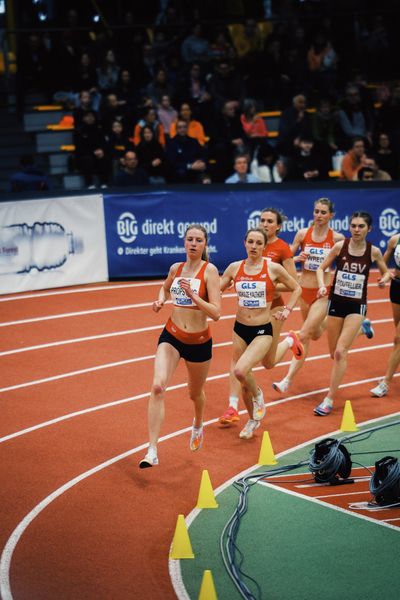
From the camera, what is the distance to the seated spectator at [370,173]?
58.1ft

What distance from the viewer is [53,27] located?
21938 millimetres

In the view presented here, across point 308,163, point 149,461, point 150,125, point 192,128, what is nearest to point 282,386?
point 149,461

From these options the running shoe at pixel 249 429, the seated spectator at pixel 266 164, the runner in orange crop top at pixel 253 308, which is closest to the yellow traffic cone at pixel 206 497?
the runner in orange crop top at pixel 253 308

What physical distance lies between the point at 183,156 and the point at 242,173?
1.38 meters

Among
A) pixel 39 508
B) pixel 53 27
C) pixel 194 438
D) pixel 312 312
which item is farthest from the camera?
pixel 53 27

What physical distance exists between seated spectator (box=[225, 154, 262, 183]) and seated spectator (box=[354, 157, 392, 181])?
1886 mm

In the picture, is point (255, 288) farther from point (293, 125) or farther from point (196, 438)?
point (293, 125)

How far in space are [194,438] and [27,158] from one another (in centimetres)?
961

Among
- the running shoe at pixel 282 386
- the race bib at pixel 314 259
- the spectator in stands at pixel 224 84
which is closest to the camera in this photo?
the running shoe at pixel 282 386

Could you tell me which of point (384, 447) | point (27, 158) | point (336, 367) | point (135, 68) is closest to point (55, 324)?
point (27, 158)

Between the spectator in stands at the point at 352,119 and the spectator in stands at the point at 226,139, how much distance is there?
222 centimetres

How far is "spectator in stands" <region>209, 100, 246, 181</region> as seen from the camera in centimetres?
1861

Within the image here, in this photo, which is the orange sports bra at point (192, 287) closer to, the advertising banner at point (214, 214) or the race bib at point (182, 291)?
the race bib at point (182, 291)

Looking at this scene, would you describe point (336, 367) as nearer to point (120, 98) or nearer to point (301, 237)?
point (301, 237)
